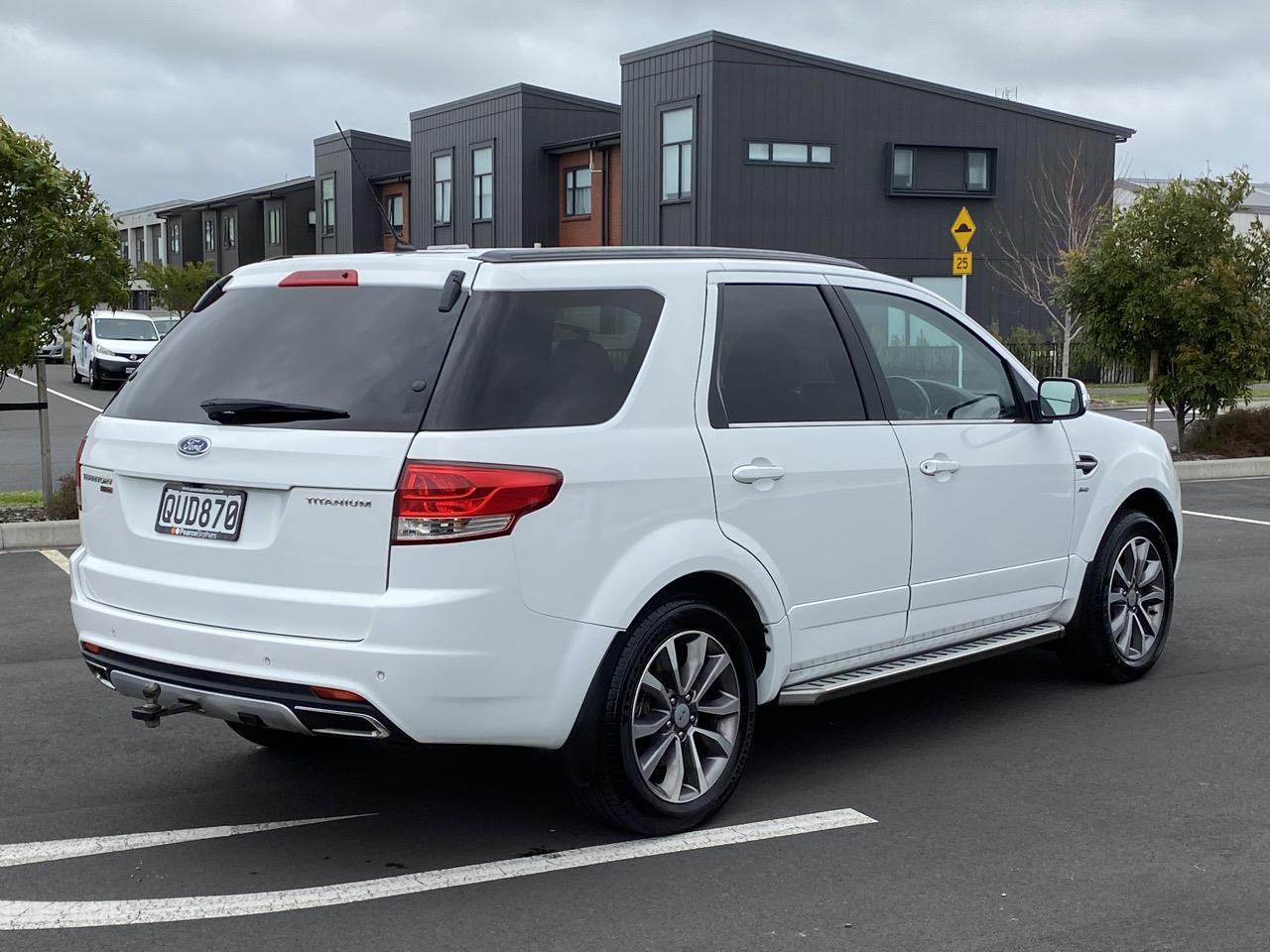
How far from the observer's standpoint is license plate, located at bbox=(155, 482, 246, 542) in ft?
14.5

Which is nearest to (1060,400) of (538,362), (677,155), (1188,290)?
(538,362)

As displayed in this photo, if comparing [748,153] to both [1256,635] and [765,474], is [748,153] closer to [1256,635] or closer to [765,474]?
[1256,635]

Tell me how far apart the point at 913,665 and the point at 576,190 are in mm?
35973

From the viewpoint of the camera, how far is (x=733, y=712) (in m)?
4.93

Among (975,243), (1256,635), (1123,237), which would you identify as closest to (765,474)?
(1256,635)

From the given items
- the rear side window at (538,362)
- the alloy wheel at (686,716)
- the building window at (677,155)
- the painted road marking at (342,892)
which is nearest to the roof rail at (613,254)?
the rear side window at (538,362)

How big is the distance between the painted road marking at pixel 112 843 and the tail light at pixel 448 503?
1.36 m

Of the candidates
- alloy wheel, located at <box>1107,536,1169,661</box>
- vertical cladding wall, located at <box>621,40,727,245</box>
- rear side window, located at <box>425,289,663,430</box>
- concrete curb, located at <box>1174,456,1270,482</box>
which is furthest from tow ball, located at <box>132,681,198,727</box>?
vertical cladding wall, located at <box>621,40,727,245</box>

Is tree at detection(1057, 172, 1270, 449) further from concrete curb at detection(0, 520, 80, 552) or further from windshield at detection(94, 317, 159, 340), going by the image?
windshield at detection(94, 317, 159, 340)

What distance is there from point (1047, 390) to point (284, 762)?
3.48 m

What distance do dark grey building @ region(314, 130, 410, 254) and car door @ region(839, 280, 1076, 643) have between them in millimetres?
44752

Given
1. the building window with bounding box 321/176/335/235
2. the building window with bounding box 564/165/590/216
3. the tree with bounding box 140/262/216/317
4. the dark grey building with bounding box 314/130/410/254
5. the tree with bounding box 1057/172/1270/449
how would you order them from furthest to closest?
the tree with bounding box 140/262/216/317 < the building window with bounding box 321/176/335/235 < the dark grey building with bounding box 314/130/410/254 < the building window with bounding box 564/165/590/216 < the tree with bounding box 1057/172/1270/449

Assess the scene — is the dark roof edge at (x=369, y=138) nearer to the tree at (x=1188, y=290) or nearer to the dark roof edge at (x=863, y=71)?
the dark roof edge at (x=863, y=71)

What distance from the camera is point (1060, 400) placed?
6.33 metres
